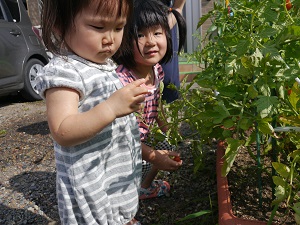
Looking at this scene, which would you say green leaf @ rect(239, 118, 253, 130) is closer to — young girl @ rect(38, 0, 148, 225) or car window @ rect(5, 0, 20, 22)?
young girl @ rect(38, 0, 148, 225)

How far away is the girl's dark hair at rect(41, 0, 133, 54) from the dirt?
85 centimetres

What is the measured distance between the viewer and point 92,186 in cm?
120

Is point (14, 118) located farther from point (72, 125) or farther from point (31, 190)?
point (72, 125)

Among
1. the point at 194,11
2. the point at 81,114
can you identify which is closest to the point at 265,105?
the point at 81,114

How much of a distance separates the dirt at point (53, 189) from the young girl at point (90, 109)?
401 mm

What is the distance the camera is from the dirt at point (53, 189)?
5.74ft

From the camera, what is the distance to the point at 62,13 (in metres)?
1.12

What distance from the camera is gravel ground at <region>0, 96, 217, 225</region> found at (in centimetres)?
182

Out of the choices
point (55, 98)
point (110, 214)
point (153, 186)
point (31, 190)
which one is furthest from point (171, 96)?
point (55, 98)

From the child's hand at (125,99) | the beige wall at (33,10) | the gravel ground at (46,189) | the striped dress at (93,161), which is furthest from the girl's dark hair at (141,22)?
the beige wall at (33,10)

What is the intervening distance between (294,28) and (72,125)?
2.00ft

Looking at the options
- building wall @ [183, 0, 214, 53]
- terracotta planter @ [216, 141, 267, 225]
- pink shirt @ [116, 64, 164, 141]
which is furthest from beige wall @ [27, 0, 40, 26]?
terracotta planter @ [216, 141, 267, 225]

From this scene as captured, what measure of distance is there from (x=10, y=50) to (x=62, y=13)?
4.28 m

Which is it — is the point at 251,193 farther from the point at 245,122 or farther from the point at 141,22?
the point at 141,22
